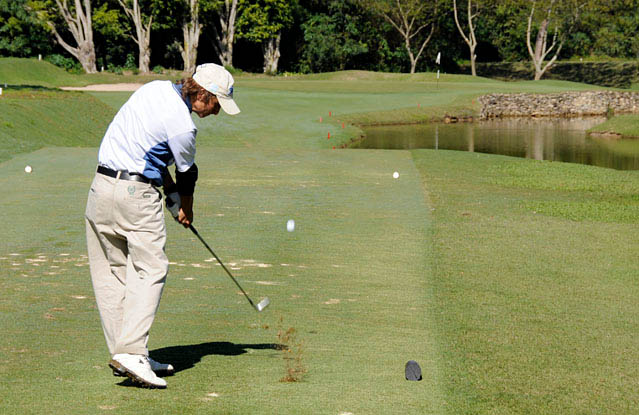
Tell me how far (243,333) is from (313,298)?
1.74 m

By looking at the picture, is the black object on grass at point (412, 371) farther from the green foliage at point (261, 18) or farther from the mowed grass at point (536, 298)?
the green foliage at point (261, 18)

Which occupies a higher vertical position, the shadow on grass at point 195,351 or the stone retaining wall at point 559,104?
the shadow on grass at point 195,351

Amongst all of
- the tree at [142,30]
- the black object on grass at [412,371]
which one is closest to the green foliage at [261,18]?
the tree at [142,30]

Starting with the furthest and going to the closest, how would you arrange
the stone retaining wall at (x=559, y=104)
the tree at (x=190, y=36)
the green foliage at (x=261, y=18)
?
the green foliage at (x=261, y=18) < the tree at (x=190, y=36) < the stone retaining wall at (x=559, y=104)

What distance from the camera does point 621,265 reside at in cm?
1259

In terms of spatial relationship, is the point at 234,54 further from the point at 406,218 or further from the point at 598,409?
the point at 598,409

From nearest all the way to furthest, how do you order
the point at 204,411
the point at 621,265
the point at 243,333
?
the point at 204,411, the point at 243,333, the point at 621,265

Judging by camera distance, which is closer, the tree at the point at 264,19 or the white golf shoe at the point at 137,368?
the white golf shoe at the point at 137,368

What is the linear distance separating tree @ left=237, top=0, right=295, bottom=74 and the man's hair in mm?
71429

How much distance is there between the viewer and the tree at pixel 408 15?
81438 millimetres

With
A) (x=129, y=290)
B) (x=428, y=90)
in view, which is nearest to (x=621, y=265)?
(x=129, y=290)

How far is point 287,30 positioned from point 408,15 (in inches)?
471

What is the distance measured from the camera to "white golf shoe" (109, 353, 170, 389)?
20.6 feet

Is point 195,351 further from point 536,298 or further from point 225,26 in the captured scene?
point 225,26
